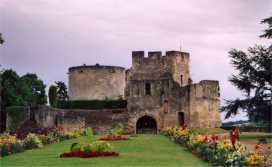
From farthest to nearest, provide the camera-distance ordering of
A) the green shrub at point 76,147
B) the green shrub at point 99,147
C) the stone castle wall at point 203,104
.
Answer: the stone castle wall at point 203,104 < the green shrub at point 76,147 < the green shrub at point 99,147

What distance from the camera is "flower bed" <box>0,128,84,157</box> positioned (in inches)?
1038

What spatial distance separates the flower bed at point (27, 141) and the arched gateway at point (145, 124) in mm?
15549

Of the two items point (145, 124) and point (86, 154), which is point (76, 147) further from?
point (145, 124)

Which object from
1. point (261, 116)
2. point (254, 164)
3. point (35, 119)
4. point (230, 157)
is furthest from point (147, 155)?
point (35, 119)

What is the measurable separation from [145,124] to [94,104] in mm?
5029

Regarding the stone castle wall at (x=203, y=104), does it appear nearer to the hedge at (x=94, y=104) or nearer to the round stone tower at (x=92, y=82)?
the hedge at (x=94, y=104)

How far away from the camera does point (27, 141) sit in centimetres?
3027

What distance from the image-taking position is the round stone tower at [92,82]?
64438 mm

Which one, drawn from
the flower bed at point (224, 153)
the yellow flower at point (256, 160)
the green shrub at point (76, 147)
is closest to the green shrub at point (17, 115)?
the flower bed at point (224, 153)

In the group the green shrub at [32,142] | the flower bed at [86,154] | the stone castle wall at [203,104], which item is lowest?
the flower bed at [86,154]

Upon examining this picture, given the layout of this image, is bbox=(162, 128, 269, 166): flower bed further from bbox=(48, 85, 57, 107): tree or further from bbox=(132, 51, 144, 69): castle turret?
bbox=(48, 85, 57, 107): tree

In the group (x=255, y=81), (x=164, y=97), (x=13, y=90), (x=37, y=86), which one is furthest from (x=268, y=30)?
(x=37, y=86)

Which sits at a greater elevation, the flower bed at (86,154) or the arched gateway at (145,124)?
the arched gateway at (145,124)

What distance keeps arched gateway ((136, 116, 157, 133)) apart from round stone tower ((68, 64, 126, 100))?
798 cm
